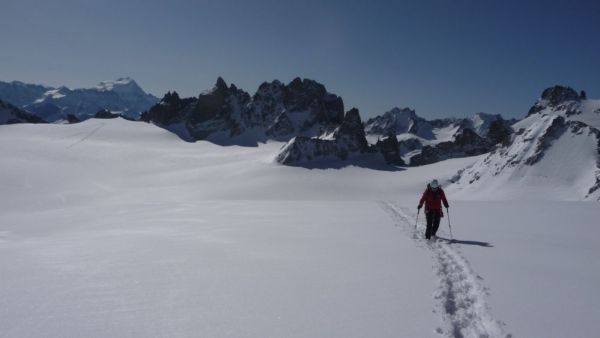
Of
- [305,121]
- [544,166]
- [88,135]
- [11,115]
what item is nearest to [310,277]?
[544,166]

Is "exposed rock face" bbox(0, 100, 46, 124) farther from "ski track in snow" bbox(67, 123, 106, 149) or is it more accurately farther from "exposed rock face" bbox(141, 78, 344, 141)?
"ski track in snow" bbox(67, 123, 106, 149)

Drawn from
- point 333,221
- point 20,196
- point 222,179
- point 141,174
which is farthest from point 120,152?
point 333,221

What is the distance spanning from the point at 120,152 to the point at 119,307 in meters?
74.5

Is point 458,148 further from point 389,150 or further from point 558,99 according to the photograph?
point 389,150

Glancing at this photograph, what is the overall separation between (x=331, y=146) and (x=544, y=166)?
37374 millimetres

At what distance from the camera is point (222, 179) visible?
5862 centimetres

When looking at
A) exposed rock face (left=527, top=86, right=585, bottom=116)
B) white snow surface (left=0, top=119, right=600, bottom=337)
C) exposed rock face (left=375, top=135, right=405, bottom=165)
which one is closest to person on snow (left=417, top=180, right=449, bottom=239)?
white snow surface (left=0, top=119, right=600, bottom=337)

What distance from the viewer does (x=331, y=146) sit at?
243 feet

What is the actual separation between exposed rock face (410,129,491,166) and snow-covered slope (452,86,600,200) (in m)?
46.4

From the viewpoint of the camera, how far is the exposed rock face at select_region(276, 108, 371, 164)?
2707 inches

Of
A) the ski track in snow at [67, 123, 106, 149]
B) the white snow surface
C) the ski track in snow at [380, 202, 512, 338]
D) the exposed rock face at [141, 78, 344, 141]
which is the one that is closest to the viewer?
the white snow surface

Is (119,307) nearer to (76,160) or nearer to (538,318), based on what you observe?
(538,318)

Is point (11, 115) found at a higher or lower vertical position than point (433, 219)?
higher

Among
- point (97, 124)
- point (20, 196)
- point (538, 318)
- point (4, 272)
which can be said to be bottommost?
point (20, 196)
